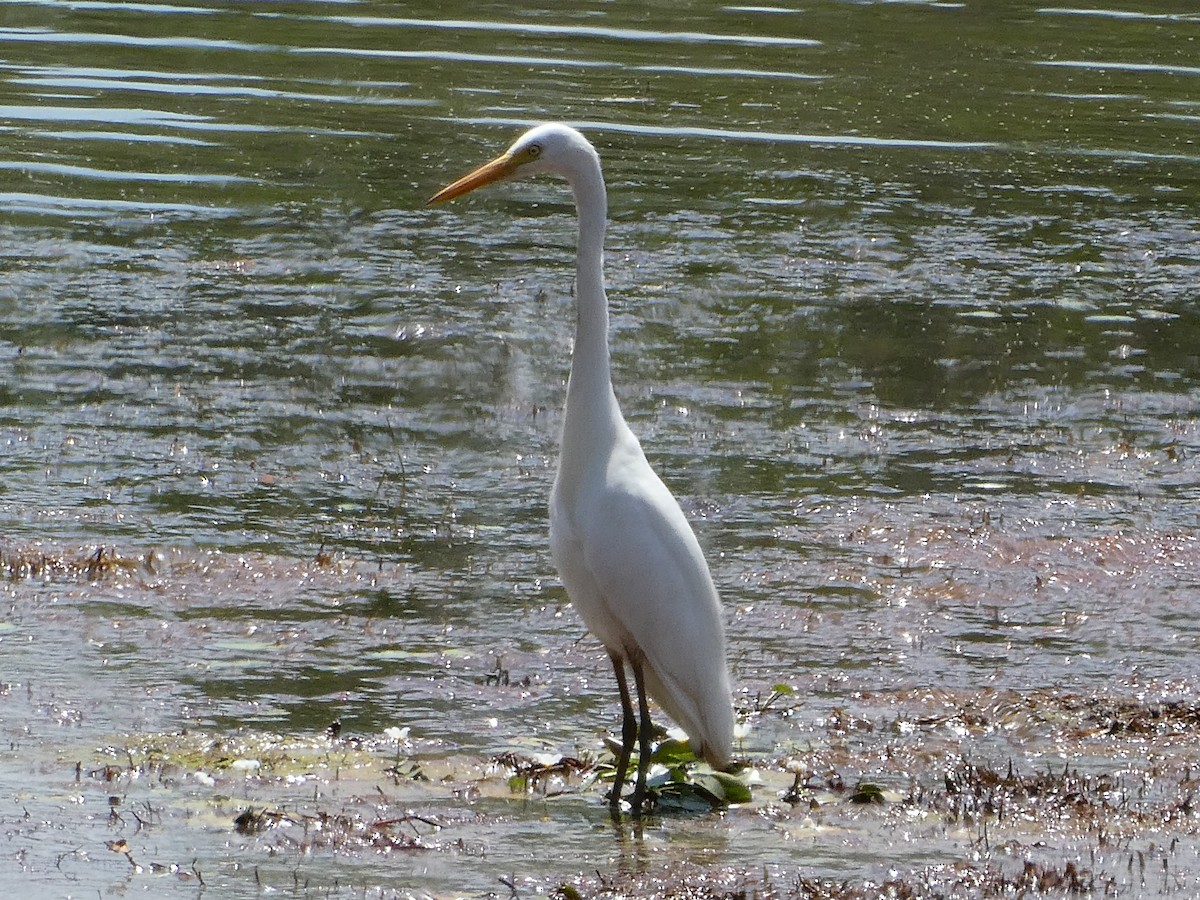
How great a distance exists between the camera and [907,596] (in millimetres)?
7504

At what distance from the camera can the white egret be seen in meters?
5.34

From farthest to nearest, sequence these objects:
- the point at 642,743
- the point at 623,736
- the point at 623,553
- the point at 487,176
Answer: the point at 487,176 → the point at 623,736 → the point at 642,743 → the point at 623,553

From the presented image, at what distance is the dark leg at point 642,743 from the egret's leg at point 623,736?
29 mm

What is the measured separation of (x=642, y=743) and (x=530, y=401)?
4584 millimetres

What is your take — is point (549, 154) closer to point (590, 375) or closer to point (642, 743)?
point (590, 375)

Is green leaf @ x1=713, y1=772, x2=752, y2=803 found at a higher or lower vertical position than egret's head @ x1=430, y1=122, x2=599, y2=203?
lower

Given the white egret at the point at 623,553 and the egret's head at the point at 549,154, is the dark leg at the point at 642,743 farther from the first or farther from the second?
the egret's head at the point at 549,154

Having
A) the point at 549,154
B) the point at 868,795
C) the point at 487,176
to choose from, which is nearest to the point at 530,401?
the point at 487,176

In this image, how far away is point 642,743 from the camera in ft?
17.9

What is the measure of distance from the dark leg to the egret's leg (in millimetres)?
29

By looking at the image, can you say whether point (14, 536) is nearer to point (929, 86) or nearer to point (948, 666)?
point (948, 666)

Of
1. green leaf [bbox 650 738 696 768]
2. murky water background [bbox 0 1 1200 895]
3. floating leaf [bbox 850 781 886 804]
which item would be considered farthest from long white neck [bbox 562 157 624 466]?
floating leaf [bbox 850 781 886 804]

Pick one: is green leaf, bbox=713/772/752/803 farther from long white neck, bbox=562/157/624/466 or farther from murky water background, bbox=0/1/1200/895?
long white neck, bbox=562/157/624/466

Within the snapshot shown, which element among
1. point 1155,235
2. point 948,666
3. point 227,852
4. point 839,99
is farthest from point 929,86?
point 227,852
